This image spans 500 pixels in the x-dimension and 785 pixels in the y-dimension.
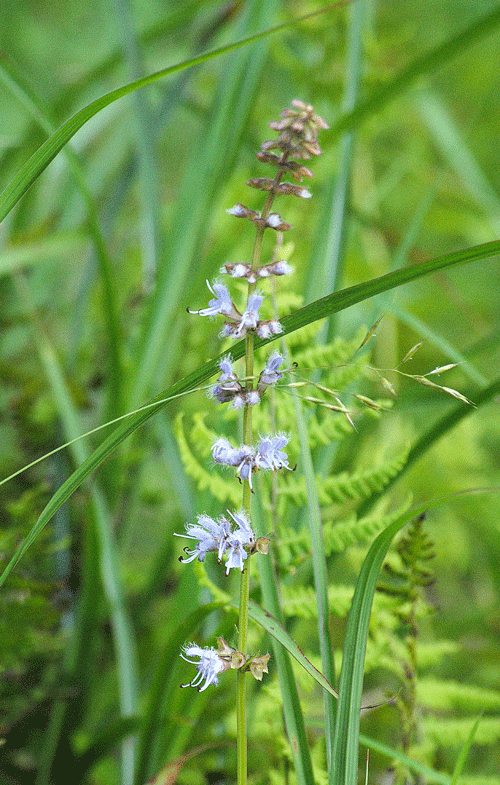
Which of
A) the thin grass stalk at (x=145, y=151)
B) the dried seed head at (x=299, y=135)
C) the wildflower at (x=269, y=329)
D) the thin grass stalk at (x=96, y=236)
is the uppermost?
the thin grass stalk at (x=145, y=151)

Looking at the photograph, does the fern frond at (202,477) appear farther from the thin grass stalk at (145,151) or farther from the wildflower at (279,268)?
the thin grass stalk at (145,151)

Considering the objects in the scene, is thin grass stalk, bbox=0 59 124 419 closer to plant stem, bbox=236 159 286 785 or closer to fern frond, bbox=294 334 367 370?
fern frond, bbox=294 334 367 370

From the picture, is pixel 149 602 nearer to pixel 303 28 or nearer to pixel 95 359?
pixel 95 359

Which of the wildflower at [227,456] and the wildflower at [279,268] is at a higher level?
the wildflower at [279,268]

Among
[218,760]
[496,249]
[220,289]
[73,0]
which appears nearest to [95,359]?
[218,760]

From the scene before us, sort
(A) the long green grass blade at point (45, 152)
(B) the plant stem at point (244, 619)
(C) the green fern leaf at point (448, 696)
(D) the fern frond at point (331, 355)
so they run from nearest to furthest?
1. (B) the plant stem at point (244, 619)
2. (A) the long green grass blade at point (45, 152)
3. (D) the fern frond at point (331, 355)
4. (C) the green fern leaf at point (448, 696)

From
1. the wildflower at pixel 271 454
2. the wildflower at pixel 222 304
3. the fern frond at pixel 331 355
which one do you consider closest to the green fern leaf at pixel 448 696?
the fern frond at pixel 331 355

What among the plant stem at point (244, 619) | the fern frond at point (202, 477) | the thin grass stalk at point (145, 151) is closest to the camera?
the plant stem at point (244, 619)

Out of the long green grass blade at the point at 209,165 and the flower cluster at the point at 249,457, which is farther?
the long green grass blade at the point at 209,165
